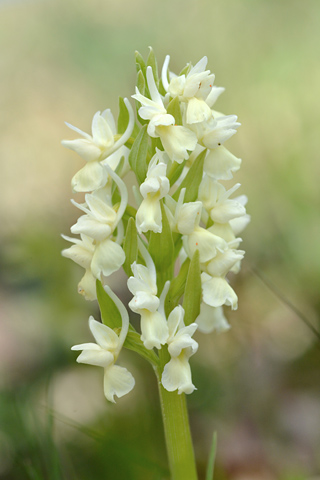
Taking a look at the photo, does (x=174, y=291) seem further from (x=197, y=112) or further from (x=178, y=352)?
(x=197, y=112)

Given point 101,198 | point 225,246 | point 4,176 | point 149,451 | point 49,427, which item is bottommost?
point 149,451

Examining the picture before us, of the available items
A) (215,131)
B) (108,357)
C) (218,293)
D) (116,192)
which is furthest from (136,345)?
A: (215,131)

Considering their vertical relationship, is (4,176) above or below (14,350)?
above

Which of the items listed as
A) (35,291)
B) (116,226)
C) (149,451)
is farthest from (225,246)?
(35,291)

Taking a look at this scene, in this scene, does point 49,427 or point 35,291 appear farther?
point 35,291

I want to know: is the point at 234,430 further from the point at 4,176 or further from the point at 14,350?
the point at 4,176

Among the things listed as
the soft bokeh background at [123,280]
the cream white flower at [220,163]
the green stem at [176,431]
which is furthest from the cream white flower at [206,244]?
the soft bokeh background at [123,280]

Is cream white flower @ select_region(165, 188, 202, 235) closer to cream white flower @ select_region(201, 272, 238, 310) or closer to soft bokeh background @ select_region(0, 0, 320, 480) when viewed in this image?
cream white flower @ select_region(201, 272, 238, 310)
